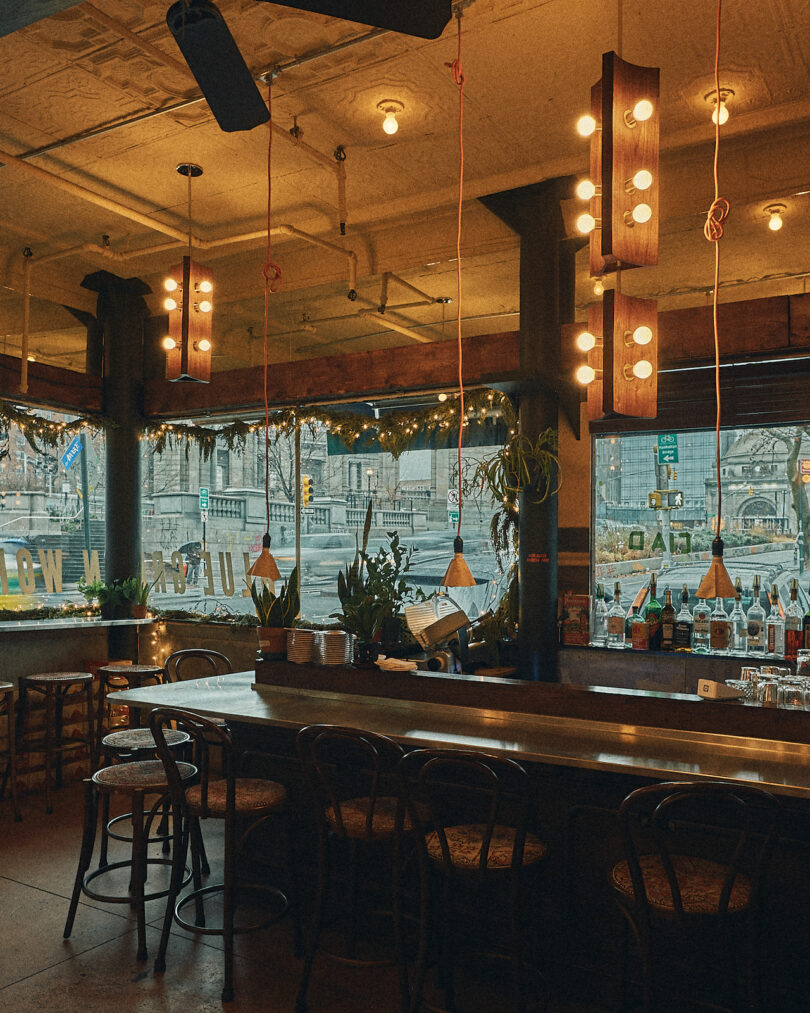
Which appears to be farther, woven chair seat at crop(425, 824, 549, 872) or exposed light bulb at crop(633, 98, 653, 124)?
exposed light bulb at crop(633, 98, 653, 124)

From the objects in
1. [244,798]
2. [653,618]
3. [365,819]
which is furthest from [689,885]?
[653,618]

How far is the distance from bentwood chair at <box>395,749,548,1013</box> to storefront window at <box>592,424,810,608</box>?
2760mm

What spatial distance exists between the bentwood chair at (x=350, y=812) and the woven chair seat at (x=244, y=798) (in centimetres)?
24

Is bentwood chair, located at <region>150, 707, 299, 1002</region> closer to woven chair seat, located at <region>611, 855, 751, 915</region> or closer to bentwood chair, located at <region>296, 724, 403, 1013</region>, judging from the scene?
bentwood chair, located at <region>296, 724, 403, 1013</region>

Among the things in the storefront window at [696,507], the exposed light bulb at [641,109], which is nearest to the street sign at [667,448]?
the storefront window at [696,507]

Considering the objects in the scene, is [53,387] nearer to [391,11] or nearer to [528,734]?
Answer: [391,11]

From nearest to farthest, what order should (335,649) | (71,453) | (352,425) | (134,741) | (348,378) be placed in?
(134,741)
(335,649)
(348,378)
(352,425)
(71,453)

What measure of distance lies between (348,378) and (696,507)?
8.73 feet

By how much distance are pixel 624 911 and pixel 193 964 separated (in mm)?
1887

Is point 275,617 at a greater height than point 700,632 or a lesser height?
greater

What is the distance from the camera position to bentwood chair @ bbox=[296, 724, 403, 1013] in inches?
115

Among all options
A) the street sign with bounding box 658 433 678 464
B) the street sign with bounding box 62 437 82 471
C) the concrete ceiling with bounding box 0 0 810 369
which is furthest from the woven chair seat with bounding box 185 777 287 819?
the street sign with bounding box 62 437 82 471

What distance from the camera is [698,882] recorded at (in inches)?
98.4

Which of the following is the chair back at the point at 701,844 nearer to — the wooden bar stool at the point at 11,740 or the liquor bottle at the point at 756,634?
the liquor bottle at the point at 756,634
